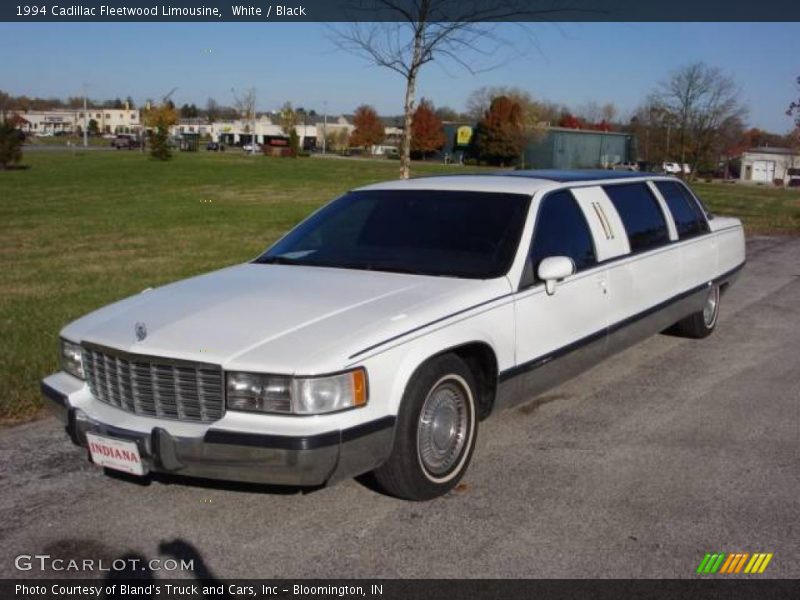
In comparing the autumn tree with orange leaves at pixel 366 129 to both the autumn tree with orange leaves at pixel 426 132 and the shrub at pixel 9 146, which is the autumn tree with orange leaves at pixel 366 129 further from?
the shrub at pixel 9 146

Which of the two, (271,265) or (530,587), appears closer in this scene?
(530,587)

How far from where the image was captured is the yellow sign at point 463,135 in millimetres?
87144

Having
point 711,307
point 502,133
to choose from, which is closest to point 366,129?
point 502,133

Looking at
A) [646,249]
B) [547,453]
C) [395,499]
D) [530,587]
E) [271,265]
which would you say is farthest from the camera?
A: [646,249]

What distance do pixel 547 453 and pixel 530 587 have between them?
1.50 m

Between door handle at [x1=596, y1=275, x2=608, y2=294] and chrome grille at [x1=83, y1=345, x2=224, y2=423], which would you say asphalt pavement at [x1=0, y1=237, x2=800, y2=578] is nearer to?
chrome grille at [x1=83, y1=345, x2=224, y2=423]

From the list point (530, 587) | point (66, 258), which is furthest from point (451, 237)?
point (66, 258)

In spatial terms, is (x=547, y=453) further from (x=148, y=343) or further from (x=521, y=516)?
(x=148, y=343)

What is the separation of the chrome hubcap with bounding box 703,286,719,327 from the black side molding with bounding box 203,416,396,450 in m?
4.86

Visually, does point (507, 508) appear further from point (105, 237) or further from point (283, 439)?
point (105, 237)

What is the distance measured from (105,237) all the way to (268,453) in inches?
504

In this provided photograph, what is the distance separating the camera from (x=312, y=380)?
3453mm

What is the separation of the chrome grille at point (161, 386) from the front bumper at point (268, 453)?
0.37ft

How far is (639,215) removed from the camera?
6.26 meters
